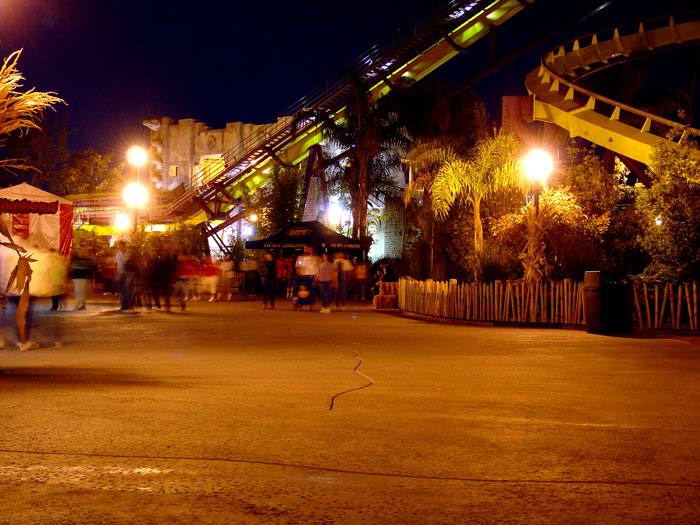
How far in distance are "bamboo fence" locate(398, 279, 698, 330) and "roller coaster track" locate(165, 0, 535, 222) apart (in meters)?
17.4

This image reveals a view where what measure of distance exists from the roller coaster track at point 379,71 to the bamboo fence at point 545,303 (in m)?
17.4

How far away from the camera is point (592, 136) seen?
90.4 feet

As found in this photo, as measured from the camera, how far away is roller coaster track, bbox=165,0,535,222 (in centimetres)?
3416

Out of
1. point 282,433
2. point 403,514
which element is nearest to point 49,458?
point 282,433

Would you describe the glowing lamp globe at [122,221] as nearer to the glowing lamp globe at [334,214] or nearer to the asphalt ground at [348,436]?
the glowing lamp globe at [334,214]

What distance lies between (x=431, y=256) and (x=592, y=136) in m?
7.77

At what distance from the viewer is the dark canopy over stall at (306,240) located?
30.2 m

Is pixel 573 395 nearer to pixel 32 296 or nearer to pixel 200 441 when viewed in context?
pixel 200 441

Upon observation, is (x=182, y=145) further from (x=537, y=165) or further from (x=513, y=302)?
(x=513, y=302)

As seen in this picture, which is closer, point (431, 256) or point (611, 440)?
point (611, 440)

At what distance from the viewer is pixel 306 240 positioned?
30.2m

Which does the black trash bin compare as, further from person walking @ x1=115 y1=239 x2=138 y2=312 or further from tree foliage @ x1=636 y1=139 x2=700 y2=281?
person walking @ x1=115 y1=239 x2=138 y2=312

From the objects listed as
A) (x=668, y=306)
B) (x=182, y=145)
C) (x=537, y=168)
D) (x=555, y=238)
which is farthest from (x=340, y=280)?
(x=182, y=145)

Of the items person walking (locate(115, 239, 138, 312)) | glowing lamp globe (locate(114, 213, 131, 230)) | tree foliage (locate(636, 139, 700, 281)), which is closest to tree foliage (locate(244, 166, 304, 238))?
glowing lamp globe (locate(114, 213, 131, 230))
